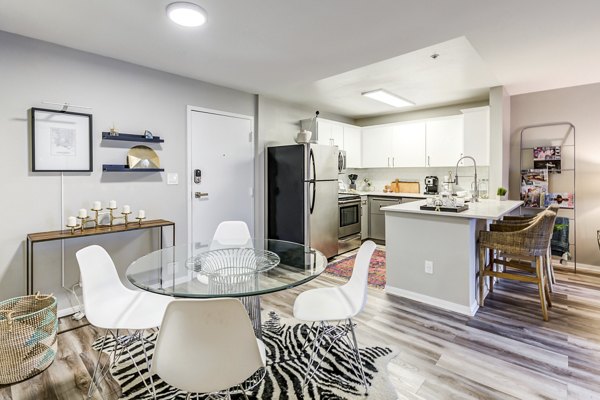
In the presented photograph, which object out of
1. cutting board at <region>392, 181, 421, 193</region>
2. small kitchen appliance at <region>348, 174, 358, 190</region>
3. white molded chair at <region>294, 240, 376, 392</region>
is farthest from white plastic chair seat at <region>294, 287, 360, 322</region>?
small kitchen appliance at <region>348, 174, 358, 190</region>

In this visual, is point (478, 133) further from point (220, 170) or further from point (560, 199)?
point (220, 170)

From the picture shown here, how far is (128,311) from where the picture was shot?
1.86 meters

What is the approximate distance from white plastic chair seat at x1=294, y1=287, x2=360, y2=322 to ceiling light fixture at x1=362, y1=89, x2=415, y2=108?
3123mm

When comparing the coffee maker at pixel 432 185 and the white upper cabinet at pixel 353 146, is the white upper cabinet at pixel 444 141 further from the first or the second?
the white upper cabinet at pixel 353 146

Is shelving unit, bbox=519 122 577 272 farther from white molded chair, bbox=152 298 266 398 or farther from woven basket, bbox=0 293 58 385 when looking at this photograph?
woven basket, bbox=0 293 58 385

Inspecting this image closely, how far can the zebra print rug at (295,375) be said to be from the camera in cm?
181

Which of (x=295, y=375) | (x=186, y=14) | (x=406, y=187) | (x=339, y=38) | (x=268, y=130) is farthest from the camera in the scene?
(x=406, y=187)

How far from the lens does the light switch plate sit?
11.6 feet

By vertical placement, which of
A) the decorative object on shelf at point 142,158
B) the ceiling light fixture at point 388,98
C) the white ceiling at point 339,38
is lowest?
the decorative object on shelf at point 142,158

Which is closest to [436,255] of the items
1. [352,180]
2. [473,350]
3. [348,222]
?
[473,350]

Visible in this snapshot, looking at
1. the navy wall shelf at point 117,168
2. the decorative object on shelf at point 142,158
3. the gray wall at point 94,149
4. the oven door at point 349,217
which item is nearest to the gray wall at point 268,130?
the gray wall at point 94,149

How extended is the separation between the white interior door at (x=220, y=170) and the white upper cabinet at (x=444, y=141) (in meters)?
3.03

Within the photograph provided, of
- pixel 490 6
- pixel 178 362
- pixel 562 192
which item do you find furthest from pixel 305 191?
pixel 562 192

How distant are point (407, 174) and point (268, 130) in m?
2.93
